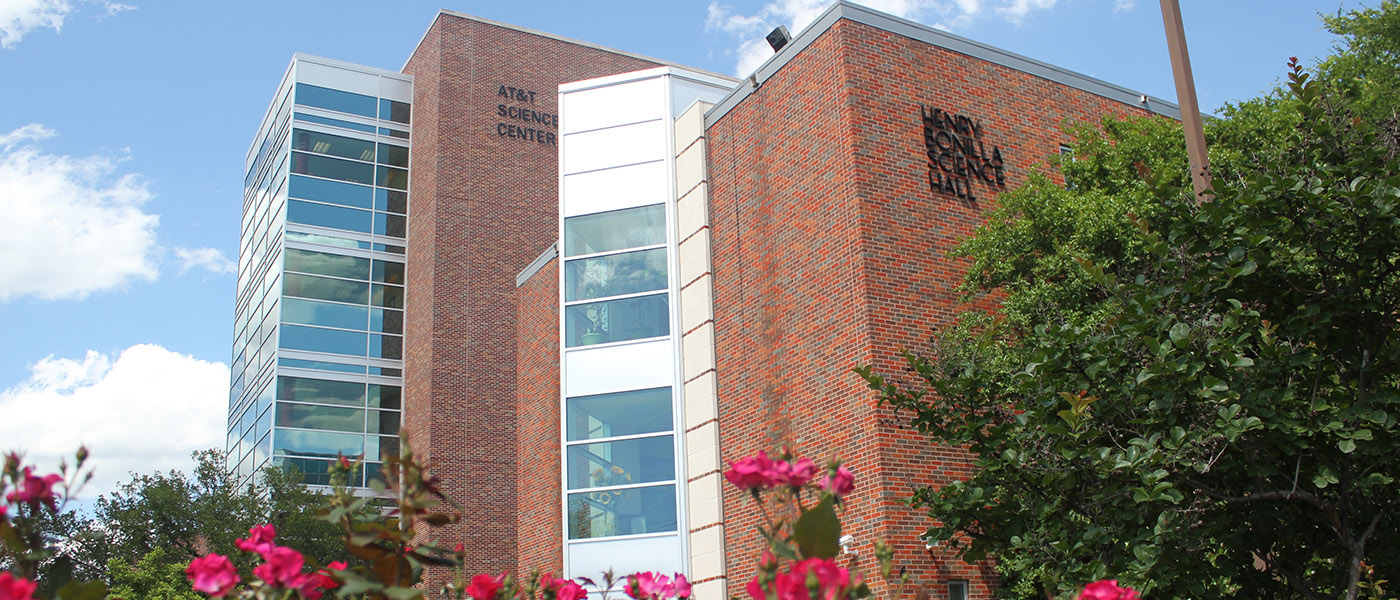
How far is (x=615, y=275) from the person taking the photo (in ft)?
73.7

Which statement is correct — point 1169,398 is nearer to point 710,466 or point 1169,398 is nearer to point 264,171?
point 710,466

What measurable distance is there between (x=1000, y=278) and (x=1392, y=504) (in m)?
6.88

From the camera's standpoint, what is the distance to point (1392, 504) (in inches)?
356

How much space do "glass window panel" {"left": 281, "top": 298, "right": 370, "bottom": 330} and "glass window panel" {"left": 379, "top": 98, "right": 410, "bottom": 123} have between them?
6.68 m

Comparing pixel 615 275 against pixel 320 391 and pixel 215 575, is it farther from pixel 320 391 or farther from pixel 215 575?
pixel 215 575

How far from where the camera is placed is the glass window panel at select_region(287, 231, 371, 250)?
3484cm

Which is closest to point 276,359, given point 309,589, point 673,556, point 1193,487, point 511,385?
point 511,385

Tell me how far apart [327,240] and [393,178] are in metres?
3.07

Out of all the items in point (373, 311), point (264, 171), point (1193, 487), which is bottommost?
point (1193, 487)

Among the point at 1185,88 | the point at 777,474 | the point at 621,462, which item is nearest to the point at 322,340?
the point at 621,462

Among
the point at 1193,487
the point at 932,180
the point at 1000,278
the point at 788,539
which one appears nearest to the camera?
the point at 788,539

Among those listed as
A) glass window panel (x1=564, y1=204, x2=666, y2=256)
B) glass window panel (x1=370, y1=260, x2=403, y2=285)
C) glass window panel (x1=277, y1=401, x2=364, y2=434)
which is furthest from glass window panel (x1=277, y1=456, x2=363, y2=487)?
glass window panel (x1=564, y1=204, x2=666, y2=256)

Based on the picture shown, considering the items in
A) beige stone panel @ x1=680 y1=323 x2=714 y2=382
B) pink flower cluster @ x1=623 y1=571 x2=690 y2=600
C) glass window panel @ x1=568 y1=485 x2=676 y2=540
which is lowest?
pink flower cluster @ x1=623 y1=571 x2=690 y2=600

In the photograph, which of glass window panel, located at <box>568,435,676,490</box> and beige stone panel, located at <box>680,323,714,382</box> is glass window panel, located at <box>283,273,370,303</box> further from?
beige stone panel, located at <box>680,323,714,382</box>
